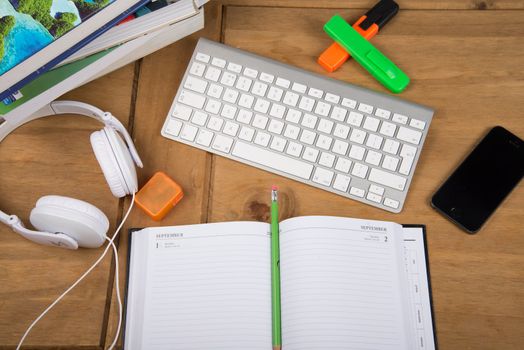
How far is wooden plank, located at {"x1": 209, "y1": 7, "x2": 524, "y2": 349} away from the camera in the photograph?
0.69m

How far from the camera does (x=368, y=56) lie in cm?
80

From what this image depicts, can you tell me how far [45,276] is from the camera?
0.71 metres

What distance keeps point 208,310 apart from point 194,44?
44 centimetres

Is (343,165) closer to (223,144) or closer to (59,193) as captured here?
(223,144)

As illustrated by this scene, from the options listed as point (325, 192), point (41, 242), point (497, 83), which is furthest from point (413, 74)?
point (41, 242)

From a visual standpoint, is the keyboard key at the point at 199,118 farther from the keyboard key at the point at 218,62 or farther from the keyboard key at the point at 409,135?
the keyboard key at the point at 409,135

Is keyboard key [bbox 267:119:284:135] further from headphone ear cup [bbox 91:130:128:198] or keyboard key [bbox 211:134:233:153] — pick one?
headphone ear cup [bbox 91:130:128:198]

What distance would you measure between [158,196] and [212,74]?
22 cm

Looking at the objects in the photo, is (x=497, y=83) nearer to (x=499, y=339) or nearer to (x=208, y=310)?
(x=499, y=339)

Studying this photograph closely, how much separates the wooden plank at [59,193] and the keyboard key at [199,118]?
0.11 meters

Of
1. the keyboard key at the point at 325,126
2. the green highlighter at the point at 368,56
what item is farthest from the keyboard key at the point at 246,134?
the green highlighter at the point at 368,56

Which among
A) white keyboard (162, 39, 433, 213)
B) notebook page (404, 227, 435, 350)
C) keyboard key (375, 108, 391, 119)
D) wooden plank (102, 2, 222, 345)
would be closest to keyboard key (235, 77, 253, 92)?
white keyboard (162, 39, 433, 213)

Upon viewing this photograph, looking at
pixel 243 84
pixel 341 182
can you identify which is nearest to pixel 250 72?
pixel 243 84

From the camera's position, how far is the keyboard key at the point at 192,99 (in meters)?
0.78
